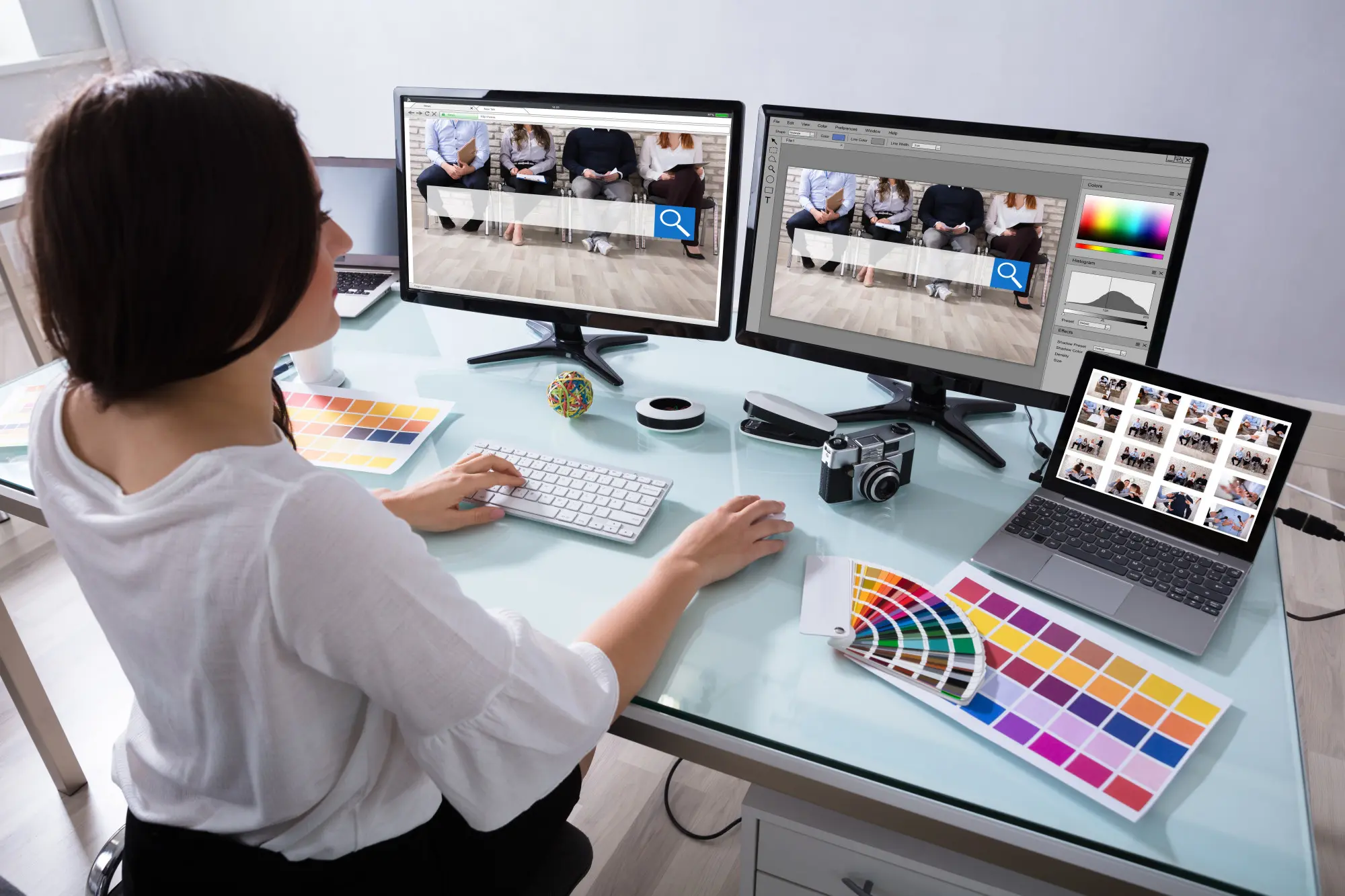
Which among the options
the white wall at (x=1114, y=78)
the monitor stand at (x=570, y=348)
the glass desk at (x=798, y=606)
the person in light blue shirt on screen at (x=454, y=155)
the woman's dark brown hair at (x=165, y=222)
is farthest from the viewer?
the white wall at (x=1114, y=78)

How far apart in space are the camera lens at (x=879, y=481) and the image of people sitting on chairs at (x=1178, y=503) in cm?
32

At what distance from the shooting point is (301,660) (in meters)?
0.68

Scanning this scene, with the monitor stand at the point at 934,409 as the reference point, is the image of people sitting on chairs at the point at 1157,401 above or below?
above

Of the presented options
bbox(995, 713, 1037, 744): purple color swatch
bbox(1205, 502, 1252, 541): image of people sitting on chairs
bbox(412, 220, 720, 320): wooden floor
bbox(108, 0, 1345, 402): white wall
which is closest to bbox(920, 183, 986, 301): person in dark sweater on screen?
bbox(412, 220, 720, 320): wooden floor

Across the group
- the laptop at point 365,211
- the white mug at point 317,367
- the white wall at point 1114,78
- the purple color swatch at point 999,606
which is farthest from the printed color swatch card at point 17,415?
the white wall at point 1114,78

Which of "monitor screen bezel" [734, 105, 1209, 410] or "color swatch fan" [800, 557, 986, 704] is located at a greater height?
"monitor screen bezel" [734, 105, 1209, 410]

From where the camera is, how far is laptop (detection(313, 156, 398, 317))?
1850 millimetres

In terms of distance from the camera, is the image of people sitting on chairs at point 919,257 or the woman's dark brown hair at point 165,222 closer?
the woman's dark brown hair at point 165,222

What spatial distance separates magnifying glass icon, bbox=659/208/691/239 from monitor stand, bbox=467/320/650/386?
0.87 feet

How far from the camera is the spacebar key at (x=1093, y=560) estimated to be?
1.07 meters

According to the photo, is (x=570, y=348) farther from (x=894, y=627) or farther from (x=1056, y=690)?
(x=1056, y=690)

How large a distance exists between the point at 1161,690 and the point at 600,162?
108 cm

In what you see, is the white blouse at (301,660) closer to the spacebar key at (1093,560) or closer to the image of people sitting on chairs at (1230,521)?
the spacebar key at (1093,560)

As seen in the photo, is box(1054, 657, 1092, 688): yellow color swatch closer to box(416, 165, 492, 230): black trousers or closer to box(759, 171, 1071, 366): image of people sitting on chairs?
box(759, 171, 1071, 366): image of people sitting on chairs
